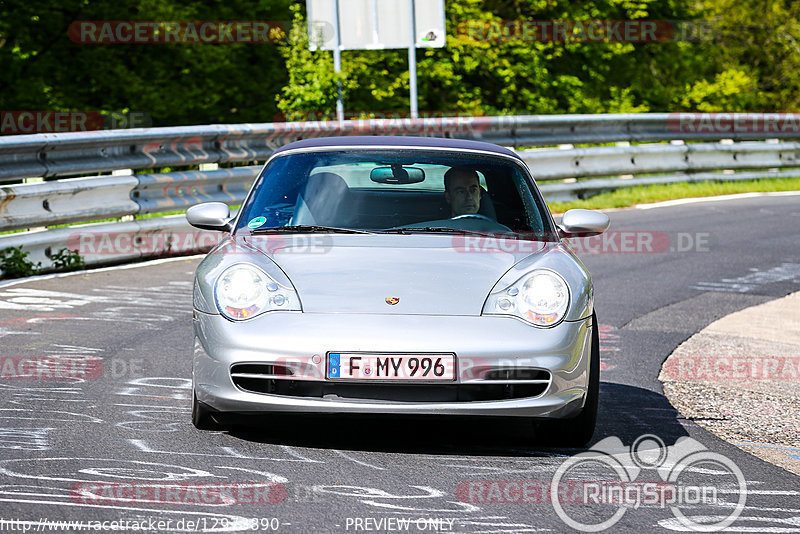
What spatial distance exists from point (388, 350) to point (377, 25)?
18297 mm

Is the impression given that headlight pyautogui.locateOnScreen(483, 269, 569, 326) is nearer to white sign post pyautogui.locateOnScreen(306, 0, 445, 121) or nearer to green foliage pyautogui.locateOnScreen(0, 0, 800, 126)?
white sign post pyautogui.locateOnScreen(306, 0, 445, 121)

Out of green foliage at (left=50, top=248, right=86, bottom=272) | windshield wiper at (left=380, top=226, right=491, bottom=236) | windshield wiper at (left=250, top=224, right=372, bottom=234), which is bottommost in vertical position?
green foliage at (left=50, top=248, right=86, bottom=272)

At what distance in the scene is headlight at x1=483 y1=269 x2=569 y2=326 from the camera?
511 cm

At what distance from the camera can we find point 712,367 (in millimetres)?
7418

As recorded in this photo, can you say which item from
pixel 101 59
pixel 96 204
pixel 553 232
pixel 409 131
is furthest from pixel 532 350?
pixel 101 59

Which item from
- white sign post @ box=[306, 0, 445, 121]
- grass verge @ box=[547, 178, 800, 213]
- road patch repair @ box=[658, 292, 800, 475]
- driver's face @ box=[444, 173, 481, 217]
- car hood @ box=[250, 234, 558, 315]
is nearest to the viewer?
car hood @ box=[250, 234, 558, 315]

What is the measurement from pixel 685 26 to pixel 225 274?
119 feet

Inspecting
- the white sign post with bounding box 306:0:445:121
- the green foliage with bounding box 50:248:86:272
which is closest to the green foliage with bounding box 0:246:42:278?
the green foliage with bounding box 50:248:86:272

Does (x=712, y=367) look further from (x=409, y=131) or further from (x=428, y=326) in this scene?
(x=409, y=131)

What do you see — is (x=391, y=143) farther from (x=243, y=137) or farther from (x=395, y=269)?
(x=243, y=137)

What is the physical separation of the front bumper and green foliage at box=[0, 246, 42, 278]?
550cm

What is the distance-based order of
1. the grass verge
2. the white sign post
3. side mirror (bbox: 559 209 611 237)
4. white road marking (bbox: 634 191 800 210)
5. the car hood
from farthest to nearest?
the white sign post → white road marking (bbox: 634 191 800 210) → the grass verge → side mirror (bbox: 559 209 611 237) → the car hood

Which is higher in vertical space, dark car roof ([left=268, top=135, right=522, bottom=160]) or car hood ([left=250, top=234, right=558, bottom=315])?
dark car roof ([left=268, top=135, right=522, bottom=160])

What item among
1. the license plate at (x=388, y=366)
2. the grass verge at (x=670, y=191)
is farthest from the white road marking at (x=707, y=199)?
the license plate at (x=388, y=366)
